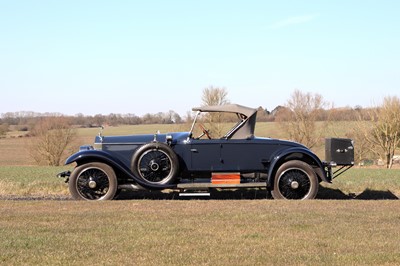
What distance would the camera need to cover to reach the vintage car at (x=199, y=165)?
10.7m

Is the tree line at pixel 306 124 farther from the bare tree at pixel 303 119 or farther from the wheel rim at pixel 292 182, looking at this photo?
the wheel rim at pixel 292 182

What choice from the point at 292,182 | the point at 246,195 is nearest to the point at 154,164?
the point at 246,195

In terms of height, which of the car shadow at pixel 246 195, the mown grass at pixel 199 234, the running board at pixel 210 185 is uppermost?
the running board at pixel 210 185

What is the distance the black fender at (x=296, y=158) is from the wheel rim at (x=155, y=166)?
6.26 feet

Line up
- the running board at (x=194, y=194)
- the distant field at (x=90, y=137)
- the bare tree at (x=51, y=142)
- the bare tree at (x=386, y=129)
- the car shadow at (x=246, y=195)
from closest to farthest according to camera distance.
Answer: the running board at (x=194, y=194) → the car shadow at (x=246, y=195) → the bare tree at (x=386, y=129) → the distant field at (x=90, y=137) → the bare tree at (x=51, y=142)

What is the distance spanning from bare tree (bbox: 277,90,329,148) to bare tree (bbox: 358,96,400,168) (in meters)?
6.80

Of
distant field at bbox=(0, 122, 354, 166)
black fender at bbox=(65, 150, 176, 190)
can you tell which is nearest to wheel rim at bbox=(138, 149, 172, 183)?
black fender at bbox=(65, 150, 176, 190)

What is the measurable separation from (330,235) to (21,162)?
4874cm

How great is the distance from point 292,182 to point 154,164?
2594 mm

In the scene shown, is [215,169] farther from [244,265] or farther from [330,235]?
[244,265]

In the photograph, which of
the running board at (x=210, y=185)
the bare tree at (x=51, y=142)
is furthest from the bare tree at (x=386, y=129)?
the running board at (x=210, y=185)

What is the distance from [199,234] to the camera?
682 cm

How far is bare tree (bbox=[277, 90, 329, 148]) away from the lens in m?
50.4

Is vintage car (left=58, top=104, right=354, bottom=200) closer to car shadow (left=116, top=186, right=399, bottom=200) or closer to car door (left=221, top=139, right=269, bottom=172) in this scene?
car door (left=221, top=139, right=269, bottom=172)
